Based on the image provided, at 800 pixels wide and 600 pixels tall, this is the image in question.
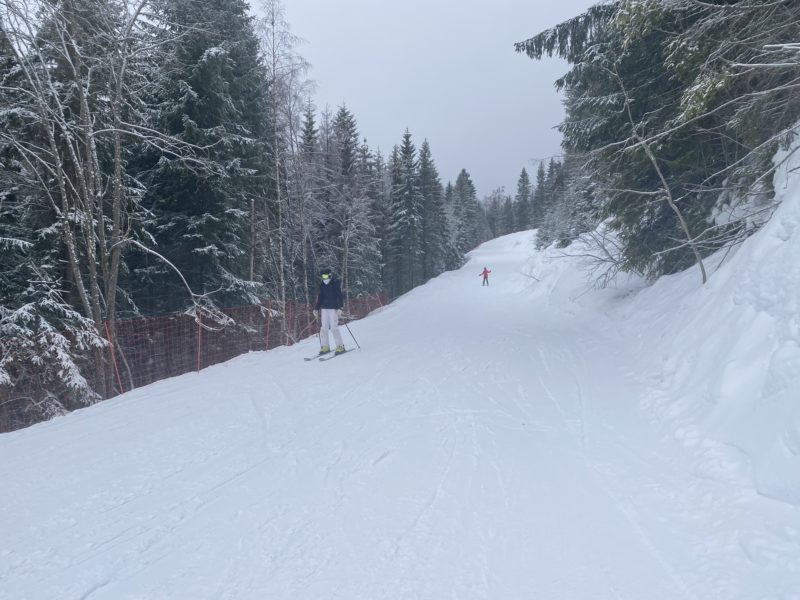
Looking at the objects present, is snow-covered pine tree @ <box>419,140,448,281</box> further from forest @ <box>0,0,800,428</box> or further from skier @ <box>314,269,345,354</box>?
skier @ <box>314,269,345,354</box>

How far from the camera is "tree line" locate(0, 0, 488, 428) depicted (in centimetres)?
945

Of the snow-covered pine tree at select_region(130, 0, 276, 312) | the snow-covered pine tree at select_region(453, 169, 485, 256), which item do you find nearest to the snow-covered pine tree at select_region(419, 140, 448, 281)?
the snow-covered pine tree at select_region(453, 169, 485, 256)

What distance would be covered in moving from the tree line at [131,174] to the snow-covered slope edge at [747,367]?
9680 millimetres

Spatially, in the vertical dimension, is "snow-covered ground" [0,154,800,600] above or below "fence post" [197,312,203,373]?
below

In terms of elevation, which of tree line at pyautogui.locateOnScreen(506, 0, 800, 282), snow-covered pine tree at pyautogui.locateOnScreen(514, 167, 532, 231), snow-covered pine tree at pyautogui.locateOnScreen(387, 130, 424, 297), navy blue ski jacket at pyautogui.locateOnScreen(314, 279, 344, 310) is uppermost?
snow-covered pine tree at pyautogui.locateOnScreen(514, 167, 532, 231)

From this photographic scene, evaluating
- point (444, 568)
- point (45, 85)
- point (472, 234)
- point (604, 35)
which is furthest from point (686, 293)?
point (472, 234)

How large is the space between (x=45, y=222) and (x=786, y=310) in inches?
558

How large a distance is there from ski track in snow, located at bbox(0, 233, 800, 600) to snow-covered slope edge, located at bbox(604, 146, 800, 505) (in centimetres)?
24

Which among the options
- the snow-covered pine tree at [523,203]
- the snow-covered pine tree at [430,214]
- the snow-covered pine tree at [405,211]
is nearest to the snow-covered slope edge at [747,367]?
the snow-covered pine tree at [405,211]

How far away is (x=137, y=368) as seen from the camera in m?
11.2

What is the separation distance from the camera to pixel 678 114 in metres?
9.09

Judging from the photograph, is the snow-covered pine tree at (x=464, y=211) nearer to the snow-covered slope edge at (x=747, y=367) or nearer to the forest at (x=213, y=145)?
the forest at (x=213, y=145)

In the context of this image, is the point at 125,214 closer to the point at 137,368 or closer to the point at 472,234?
the point at 137,368

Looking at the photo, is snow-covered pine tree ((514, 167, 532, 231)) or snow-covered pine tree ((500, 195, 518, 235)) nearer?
snow-covered pine tree ((514, 167, 532, 231))
